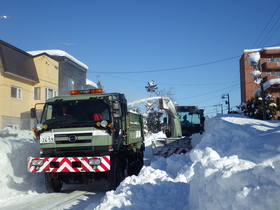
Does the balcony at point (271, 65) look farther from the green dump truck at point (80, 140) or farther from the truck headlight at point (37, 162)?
the truck headlight at point (37, 162)

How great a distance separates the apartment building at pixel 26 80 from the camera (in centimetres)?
2147

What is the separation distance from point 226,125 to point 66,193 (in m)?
7.56

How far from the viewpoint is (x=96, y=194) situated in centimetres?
823

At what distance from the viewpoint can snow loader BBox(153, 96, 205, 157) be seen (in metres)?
12.8

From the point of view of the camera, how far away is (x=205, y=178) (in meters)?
4.62

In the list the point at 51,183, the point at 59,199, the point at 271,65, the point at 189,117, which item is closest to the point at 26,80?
the point at 189,117

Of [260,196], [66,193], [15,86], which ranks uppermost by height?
[15,86]

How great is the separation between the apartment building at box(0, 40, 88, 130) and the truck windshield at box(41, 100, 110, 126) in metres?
14.0

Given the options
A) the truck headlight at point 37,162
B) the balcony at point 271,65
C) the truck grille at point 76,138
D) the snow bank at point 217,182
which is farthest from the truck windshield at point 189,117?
the balcony at point 271,65

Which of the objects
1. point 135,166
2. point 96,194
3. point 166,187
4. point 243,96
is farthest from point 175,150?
point 243,96

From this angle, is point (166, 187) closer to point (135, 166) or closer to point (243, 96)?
point (135, 166)

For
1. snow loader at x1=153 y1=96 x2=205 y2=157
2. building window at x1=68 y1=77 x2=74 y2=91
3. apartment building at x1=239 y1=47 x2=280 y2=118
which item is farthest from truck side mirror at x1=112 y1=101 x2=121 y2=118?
apartment building at x1=239 y1=47 x2=280 y2=118

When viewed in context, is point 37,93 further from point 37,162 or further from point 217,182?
point 217,182

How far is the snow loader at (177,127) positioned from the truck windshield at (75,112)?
14.9 ft
